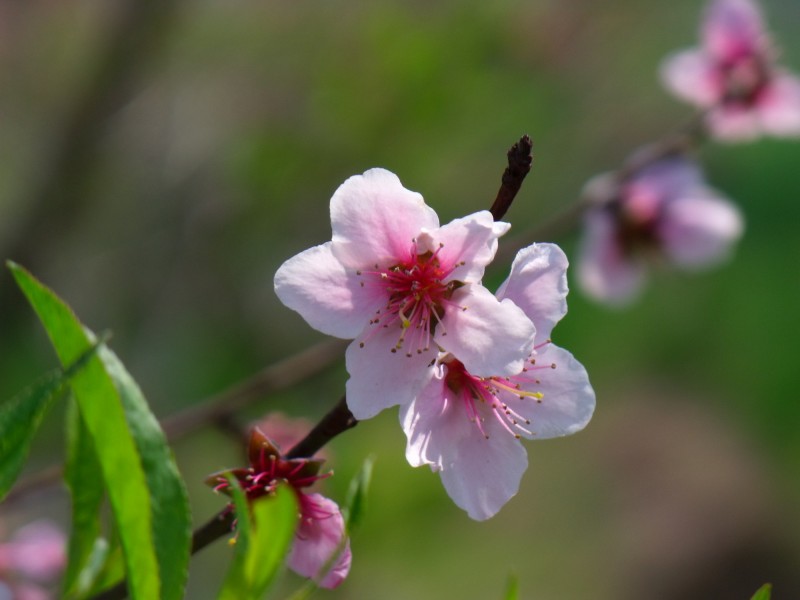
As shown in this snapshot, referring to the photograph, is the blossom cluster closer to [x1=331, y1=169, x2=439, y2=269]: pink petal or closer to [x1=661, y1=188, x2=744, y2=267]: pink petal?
[x1=331, y1=169, x2=439, y2=269]: pink petal

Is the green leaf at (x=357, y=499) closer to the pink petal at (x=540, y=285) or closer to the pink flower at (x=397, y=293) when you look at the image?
the pink flower at (x=397, y=293)

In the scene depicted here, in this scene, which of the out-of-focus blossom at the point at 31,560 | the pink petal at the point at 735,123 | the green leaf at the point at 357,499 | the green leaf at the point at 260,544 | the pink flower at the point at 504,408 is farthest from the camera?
the pink petal at the point at 735,123

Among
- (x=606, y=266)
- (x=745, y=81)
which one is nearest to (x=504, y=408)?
(x=606, y=266)

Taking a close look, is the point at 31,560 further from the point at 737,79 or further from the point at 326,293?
the point at 737,79

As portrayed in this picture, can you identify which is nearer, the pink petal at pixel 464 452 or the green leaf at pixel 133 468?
the green leaf at pixel 133 468

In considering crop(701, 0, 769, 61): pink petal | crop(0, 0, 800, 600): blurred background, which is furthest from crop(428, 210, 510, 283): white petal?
crop(701, 0, 769, 61): pink petal

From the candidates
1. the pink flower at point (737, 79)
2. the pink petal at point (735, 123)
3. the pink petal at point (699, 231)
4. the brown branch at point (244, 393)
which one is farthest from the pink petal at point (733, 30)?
the brown branch at point (244, 393)
